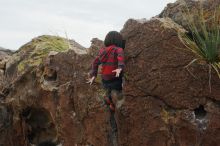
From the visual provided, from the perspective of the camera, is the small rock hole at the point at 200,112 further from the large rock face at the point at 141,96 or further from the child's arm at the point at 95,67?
the child's arm at the point at 95,67

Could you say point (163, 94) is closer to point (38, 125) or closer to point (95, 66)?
point (95, 66)

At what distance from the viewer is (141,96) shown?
27.8 ft

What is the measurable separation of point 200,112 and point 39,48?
543 centimetres

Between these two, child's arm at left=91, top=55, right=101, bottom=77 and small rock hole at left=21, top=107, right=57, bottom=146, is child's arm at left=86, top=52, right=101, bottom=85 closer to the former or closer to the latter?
child's arm at left=91, top=55, right=101, bottom=77

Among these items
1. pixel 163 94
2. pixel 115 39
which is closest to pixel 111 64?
pixel 115 39

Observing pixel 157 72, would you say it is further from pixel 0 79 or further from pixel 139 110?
pixel 0 79

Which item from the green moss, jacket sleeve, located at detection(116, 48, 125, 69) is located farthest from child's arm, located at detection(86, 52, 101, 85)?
the green moss

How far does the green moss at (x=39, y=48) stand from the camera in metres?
11.5

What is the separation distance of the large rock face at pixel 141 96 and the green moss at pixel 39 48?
0.86 feet

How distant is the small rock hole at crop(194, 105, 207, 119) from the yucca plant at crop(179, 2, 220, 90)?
2.32 feet

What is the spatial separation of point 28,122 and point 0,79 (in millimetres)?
1679

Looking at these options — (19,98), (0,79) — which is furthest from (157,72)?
(0,79)

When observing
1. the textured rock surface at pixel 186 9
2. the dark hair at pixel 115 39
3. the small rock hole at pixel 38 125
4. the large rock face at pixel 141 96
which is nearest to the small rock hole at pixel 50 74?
the large rock face at pixel 141 96

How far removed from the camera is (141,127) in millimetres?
8469
